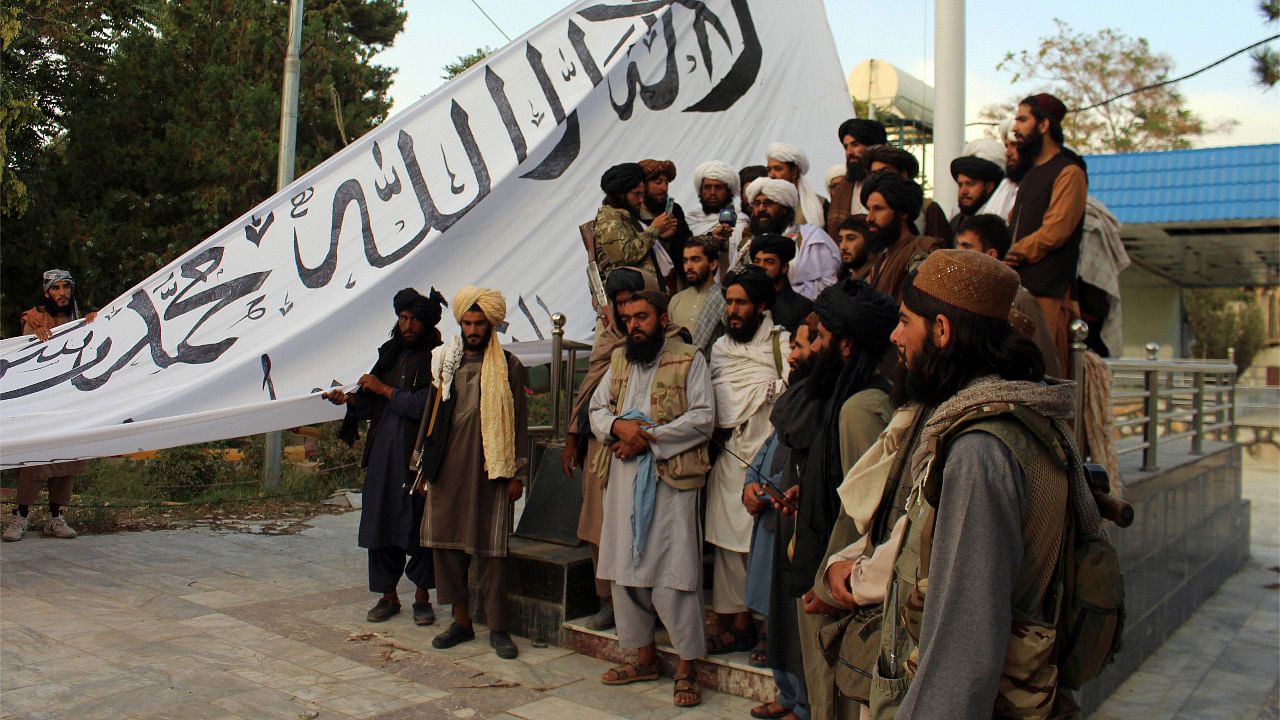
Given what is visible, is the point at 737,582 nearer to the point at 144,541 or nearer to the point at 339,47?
the point at 144,541

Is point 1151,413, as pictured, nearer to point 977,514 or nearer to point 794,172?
point 794,172

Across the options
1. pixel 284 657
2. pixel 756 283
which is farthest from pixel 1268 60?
pixel 284 657

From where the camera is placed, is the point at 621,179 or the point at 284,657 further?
the point at 621,179

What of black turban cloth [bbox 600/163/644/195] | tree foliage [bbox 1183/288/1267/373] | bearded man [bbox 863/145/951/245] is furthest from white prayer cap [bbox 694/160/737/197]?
tree foliage [bbox 1183/288/1267/373]

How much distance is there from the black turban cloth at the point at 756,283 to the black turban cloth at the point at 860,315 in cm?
93

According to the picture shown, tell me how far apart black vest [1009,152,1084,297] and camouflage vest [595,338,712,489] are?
153 centimetres

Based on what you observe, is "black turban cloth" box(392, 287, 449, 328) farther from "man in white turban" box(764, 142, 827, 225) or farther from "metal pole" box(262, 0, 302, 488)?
"metal pole" box(262, 0, 302, 488)

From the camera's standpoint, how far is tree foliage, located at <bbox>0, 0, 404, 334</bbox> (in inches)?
405

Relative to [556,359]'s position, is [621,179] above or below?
above

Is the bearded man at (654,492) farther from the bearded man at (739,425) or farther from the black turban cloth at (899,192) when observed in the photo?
the black turban cloth at (899,192)

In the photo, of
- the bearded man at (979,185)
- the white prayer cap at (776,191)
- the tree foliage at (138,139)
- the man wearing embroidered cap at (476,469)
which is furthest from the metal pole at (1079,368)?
the tree foliage at (138,139)

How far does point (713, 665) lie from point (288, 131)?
7.15m

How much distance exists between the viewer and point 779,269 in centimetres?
426

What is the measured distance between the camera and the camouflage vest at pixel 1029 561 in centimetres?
167
